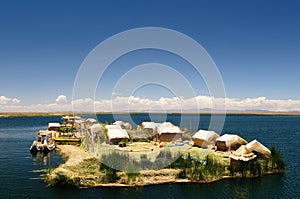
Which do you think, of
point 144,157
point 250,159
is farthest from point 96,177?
point 250,159

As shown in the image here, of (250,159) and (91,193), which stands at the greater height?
(250,159)

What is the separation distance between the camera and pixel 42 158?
131 feet

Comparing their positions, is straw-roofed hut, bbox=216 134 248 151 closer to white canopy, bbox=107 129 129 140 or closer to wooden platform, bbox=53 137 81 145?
white canopy, bbox=107 129 129 140

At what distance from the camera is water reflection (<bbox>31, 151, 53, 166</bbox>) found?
3619cm

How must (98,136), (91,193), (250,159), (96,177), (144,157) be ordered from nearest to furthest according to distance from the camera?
(91,193), (96,177), (250,159), (144,157), (98,136)

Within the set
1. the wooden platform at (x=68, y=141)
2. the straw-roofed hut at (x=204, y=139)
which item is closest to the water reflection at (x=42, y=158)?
the wooden platform at (x=68, y=141)

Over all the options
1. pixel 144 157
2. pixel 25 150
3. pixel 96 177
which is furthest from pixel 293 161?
pixel 25 150

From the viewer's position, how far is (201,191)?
24.7 metres

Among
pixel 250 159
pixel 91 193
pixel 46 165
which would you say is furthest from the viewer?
pixel 46 165

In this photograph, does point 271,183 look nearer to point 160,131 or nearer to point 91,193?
point 91,193

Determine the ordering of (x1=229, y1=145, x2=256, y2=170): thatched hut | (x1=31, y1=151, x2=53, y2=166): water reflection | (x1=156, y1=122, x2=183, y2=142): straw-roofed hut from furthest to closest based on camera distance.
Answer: (x1=156, y1=122, x2=183, y2=142): straw-roofed hut, (x1=31, y1=151, x2=53, y2=166): water reflection, (x1=229, y1=145, x2=256, y2=170): thatched hut

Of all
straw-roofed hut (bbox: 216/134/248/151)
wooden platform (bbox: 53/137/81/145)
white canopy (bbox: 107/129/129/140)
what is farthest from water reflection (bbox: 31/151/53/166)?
straw-roofed hut (bbox: 216/134/248/151)

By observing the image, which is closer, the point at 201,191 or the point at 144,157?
the point at 201,191

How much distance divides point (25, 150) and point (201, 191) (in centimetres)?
3407
